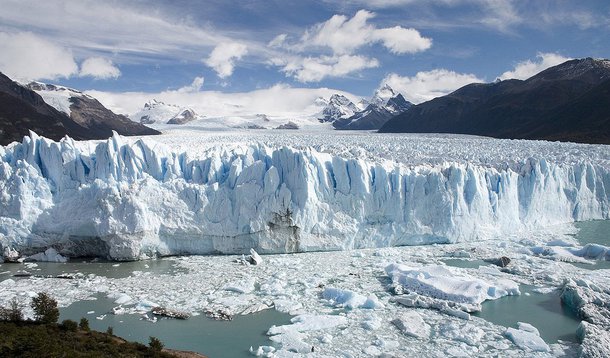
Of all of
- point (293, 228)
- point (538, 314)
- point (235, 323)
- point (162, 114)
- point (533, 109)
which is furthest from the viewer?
point (162, 114)

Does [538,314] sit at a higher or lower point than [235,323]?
higher

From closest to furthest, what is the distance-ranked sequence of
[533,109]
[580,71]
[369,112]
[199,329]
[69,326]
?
[69,326], [199,329], [533,109], [580,71], [369,112]

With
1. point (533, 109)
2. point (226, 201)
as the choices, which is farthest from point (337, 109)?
point (226, 201)

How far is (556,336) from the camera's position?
836 cm

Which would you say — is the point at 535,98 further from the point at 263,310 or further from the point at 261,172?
the point at 263,310

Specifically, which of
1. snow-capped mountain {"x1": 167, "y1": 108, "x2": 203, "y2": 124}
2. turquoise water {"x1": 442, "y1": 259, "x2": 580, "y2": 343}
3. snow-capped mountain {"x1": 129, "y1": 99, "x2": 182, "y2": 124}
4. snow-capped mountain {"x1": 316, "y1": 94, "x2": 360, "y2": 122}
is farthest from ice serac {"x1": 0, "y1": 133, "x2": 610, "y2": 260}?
snow-capped mountain {"x1": 129, "y1": 99, "x2": 182, "y2": 124}

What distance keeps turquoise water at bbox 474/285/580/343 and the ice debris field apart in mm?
191

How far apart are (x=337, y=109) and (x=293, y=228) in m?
121

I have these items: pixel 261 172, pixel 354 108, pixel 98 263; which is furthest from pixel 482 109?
pixel 354 108

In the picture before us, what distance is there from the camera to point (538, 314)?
30.5 feet

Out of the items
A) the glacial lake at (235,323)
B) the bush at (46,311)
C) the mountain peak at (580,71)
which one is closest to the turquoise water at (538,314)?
the glacial lake at (235,323)

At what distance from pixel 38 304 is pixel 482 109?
58.7 metres

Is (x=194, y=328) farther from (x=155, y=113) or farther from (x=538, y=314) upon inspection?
(x=155, y=113)

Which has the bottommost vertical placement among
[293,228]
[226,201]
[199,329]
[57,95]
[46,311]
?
[199,329]
